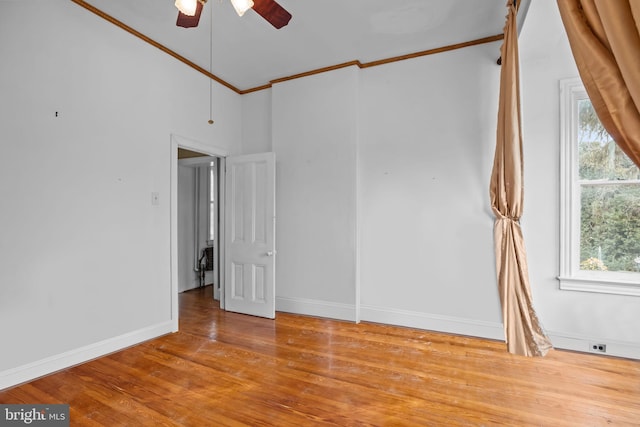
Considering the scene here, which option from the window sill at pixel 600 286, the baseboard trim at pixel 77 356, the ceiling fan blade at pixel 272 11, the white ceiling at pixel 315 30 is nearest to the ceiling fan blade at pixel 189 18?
the ceiling fan blade at pixel 272 11

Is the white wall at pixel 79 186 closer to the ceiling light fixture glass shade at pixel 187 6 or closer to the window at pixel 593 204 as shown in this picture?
the ceiling light fixture glass shade at pixel 187 6

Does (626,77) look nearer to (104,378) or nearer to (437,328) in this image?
(437,328)

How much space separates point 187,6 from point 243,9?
361mm

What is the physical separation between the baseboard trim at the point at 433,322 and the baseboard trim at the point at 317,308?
176 mm

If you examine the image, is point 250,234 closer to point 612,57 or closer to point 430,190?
point 430,190

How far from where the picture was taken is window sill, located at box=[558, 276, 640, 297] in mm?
2730

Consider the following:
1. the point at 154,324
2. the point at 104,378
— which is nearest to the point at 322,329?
the point at 154,324

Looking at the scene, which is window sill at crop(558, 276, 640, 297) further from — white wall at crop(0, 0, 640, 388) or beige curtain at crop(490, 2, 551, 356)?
beige curtain at crop(490, 2, 551, 356)

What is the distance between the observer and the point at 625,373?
249 centimetres

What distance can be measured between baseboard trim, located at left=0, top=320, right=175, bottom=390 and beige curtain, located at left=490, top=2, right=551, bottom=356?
3.42m

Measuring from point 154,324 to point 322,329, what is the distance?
5.84 ft

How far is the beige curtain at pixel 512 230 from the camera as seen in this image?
266 cm

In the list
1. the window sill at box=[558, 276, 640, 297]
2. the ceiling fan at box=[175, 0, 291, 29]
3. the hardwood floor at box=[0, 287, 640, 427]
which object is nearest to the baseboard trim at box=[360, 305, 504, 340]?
the hardwood floor at box=[0, 287, 640, 427]

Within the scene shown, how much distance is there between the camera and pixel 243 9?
1984 millimetres
